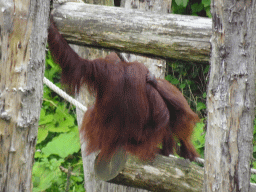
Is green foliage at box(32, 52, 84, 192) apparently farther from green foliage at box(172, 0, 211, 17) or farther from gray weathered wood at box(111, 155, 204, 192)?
green foliage at box(172, 0, 211, 17)

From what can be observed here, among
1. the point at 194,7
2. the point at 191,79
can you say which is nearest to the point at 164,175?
the point at 194,7

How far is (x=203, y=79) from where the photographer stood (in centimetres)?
499

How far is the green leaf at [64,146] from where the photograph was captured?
3592 millimetres

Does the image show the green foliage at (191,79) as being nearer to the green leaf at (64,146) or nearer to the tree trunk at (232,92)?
the green leaf at (64,146)

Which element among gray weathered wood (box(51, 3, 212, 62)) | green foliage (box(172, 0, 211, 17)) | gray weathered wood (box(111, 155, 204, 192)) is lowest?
gray weathered wood (box(111, 155, 204, 192))

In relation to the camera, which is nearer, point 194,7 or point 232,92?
point 232,92

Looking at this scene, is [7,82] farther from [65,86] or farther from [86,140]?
[86,140]

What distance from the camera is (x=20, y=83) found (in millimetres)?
1467

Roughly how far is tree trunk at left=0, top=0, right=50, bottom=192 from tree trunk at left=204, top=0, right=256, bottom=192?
72 cm

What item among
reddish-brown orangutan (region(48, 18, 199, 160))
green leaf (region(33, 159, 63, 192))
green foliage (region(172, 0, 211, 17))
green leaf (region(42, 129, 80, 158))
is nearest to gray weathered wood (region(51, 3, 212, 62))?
reddish-brown orangutan (region(48, 18, 199, 160))

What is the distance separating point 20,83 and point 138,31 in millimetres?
794

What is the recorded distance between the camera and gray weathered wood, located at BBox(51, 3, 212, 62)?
1932 mm

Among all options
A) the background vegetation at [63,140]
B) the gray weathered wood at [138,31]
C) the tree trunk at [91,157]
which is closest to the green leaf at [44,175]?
the background vegetation at [63,140]

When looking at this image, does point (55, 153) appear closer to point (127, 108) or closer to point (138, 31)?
point (127, 108)
